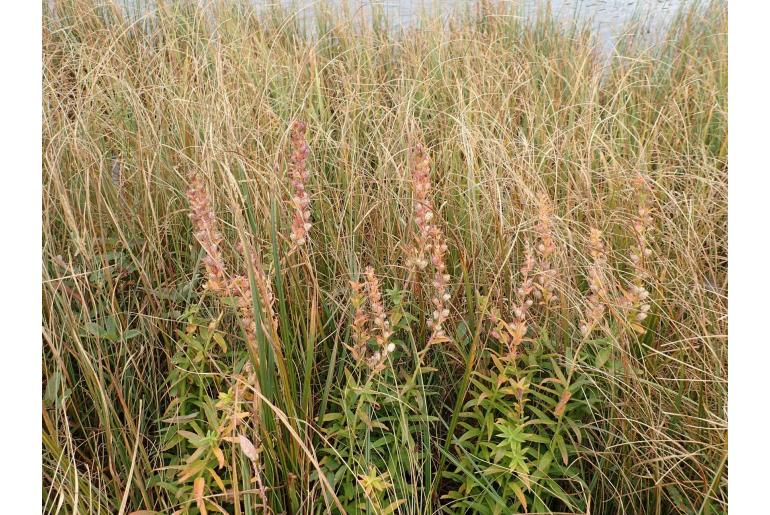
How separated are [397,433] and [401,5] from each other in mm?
2744

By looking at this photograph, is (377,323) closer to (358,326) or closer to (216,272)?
(358,326)

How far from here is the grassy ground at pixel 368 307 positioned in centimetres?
137

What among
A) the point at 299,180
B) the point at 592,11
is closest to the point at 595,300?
the point at 299,180

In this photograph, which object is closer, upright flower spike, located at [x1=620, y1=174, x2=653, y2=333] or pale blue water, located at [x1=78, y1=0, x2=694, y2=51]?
upright flower spike, located at [x1=620, y1=174, x2=653, y2=333]

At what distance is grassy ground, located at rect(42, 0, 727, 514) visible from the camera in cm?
137

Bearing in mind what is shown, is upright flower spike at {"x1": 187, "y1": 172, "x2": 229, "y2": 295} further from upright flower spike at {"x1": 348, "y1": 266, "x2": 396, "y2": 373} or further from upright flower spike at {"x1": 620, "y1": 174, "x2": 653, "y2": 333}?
upright flower spike at {"x1": 620, "y1": 174, "x2": 653, "y2": 333}

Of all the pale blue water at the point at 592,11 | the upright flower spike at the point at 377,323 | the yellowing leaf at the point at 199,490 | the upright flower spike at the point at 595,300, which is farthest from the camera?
the pale blue water at the point at 592,11

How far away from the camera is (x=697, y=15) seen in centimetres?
344

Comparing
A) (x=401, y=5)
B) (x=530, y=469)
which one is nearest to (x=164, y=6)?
(x=401, y=5)

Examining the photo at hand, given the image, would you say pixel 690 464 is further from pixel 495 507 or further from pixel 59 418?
pixel 59 418

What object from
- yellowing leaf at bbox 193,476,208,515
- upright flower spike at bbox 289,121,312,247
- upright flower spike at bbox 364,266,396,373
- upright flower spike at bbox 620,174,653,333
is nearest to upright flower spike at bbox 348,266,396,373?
upright flower spike at bbox 364,266,396,373

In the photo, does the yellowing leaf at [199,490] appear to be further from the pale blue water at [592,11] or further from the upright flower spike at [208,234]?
the pale blue water at [592,11]

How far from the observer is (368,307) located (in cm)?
176

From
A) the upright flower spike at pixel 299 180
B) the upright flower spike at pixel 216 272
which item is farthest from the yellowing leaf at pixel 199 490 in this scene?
the upright flower spike at pixel 299 180
